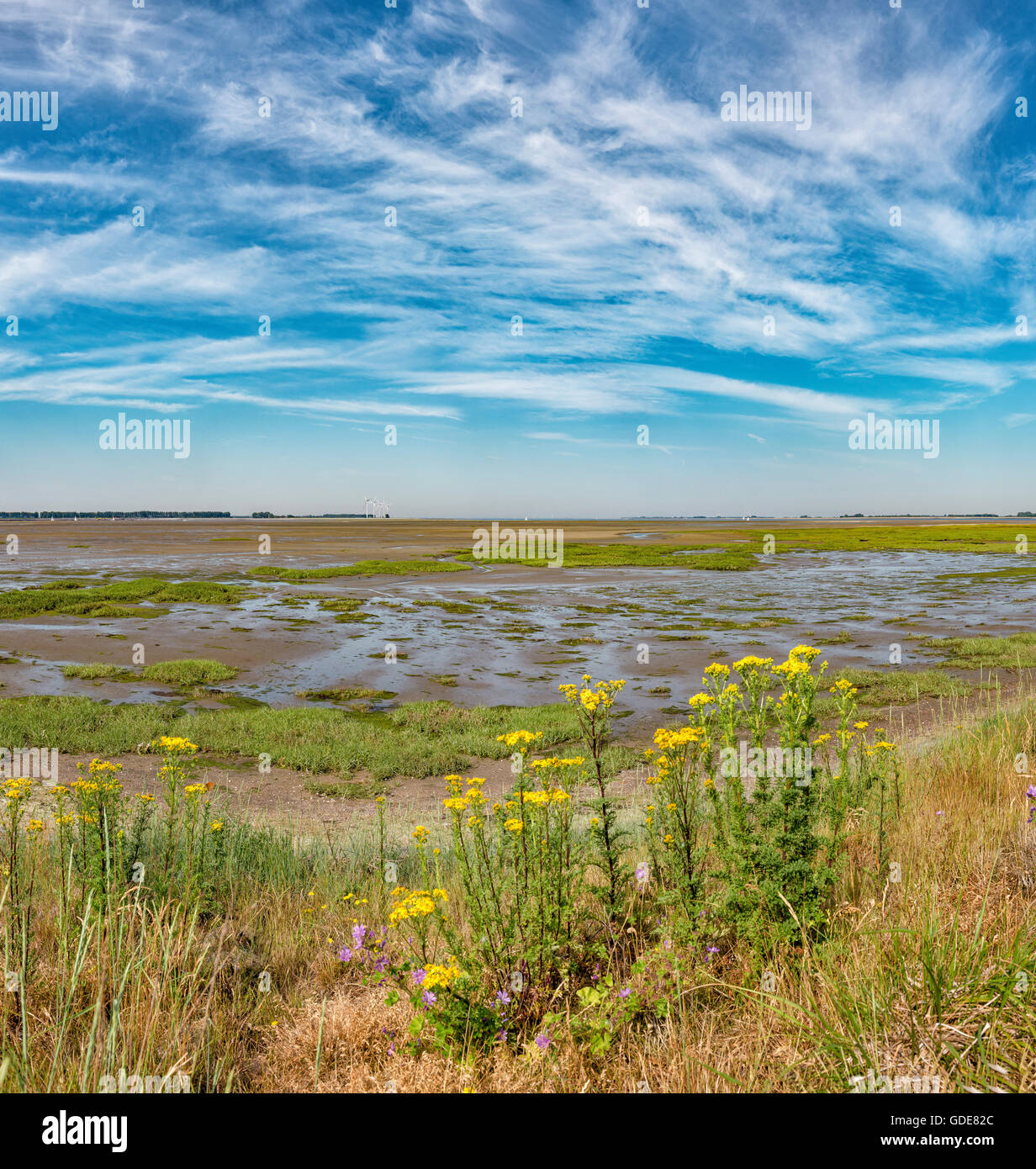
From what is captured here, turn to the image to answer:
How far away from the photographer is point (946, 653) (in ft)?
68.2

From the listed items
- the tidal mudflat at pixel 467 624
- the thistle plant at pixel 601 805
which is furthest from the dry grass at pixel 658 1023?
the tidal mudflat at pixel 467 624

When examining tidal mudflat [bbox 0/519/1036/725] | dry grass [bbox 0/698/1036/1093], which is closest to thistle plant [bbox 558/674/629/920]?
dry grass [bbox 0/698/1036/1093]

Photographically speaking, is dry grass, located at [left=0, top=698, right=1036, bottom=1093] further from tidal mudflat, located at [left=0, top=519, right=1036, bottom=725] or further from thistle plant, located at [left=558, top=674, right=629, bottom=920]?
tidal mudflat, located at [left=0, top=519, right=1036, bottom=725]

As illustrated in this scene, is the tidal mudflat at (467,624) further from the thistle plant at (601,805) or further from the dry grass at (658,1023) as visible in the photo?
the dry grass at (658,1023)

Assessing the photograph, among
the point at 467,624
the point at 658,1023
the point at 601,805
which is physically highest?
the point at 601,805

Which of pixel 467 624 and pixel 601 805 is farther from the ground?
pixel 601 805

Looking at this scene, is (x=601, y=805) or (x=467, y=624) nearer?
(x=601, y=805)

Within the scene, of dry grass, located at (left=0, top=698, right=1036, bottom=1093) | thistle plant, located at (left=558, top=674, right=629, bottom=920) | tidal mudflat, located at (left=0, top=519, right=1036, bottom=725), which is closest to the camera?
dry grass, located at (left=0, top=698, right=1036, bottom=1093)

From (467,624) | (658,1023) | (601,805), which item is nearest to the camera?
(658,1023)

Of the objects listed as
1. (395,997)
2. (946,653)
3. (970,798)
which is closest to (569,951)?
(395,997)

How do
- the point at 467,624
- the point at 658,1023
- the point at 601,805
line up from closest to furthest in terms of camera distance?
1. the point at 658,1023
2. the point at 601,805
3. the point at 467,624

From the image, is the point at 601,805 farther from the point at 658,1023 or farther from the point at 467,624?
the point at 467,624

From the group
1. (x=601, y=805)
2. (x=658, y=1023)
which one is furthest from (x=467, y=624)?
(x=658, y=1023)

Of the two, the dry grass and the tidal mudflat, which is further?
the tidal mudflat
